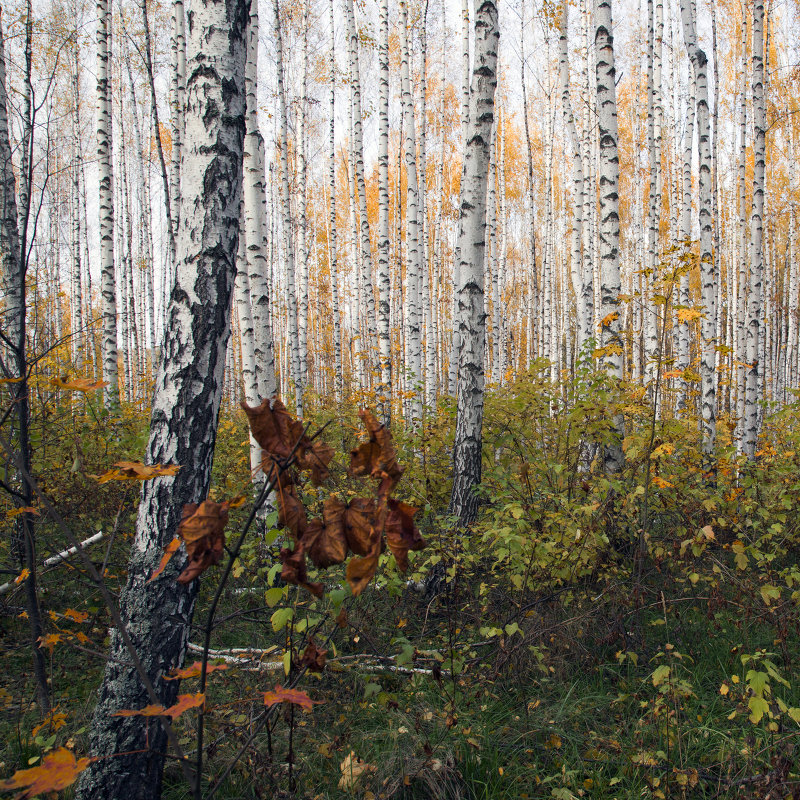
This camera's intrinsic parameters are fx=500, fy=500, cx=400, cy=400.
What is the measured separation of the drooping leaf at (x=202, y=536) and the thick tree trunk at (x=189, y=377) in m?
0.71

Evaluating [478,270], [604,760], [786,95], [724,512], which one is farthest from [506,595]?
[786,95]

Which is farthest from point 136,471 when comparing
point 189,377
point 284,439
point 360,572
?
point 189,377

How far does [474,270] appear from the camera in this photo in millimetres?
4105

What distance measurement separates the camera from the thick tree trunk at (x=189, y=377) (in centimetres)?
Result: 178

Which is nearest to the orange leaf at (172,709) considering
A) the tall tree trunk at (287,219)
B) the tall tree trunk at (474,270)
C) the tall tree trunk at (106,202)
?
the tall tree trunk at (474,270)

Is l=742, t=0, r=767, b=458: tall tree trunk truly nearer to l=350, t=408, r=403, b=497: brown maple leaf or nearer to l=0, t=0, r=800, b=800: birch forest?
l=0, t=0, r=800, b=800: birch forest

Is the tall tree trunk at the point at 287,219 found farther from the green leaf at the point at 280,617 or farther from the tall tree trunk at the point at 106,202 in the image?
the green leaf at the point at 280,617

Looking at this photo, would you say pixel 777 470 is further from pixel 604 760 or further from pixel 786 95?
pixel 786 95

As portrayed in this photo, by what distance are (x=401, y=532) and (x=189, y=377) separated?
1.17m

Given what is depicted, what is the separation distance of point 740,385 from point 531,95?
446 inches

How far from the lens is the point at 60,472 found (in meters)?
4.64

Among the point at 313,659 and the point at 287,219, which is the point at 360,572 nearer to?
the point at 313,659

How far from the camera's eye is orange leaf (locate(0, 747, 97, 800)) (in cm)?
98

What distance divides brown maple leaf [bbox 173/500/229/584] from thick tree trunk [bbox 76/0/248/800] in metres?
0.71
